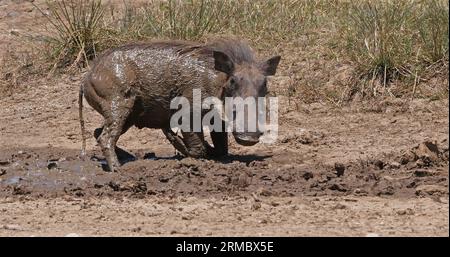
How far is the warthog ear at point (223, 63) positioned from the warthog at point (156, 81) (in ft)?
0.07

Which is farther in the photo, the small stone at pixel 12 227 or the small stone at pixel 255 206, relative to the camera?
the small stone at pixel 255 206

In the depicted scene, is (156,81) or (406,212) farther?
(156,81)

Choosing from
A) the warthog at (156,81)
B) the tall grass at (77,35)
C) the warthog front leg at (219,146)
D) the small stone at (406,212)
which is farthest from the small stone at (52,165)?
the small stone at (406,212)

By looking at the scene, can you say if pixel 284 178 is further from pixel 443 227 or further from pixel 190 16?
pixel 190 16

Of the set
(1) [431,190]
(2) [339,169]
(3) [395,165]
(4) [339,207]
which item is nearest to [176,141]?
(2) [339,169]

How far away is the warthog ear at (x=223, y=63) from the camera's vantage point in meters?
9.39

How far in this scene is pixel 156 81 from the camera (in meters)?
9.66

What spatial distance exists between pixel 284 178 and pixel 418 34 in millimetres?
2958

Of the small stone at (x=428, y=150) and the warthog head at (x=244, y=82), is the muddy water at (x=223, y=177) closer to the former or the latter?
the small stone at (x=428, y=150)

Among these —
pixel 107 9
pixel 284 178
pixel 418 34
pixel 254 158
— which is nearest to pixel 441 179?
pixel 284 178

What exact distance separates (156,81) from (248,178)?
136 centimetres

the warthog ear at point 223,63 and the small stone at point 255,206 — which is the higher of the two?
the warthog ear at point 223,63

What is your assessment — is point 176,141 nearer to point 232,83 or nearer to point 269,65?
point 232,83

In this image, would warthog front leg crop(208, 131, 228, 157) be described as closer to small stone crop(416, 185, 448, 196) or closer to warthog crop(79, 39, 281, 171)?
warthog crop(79, 39, 281, 171)
